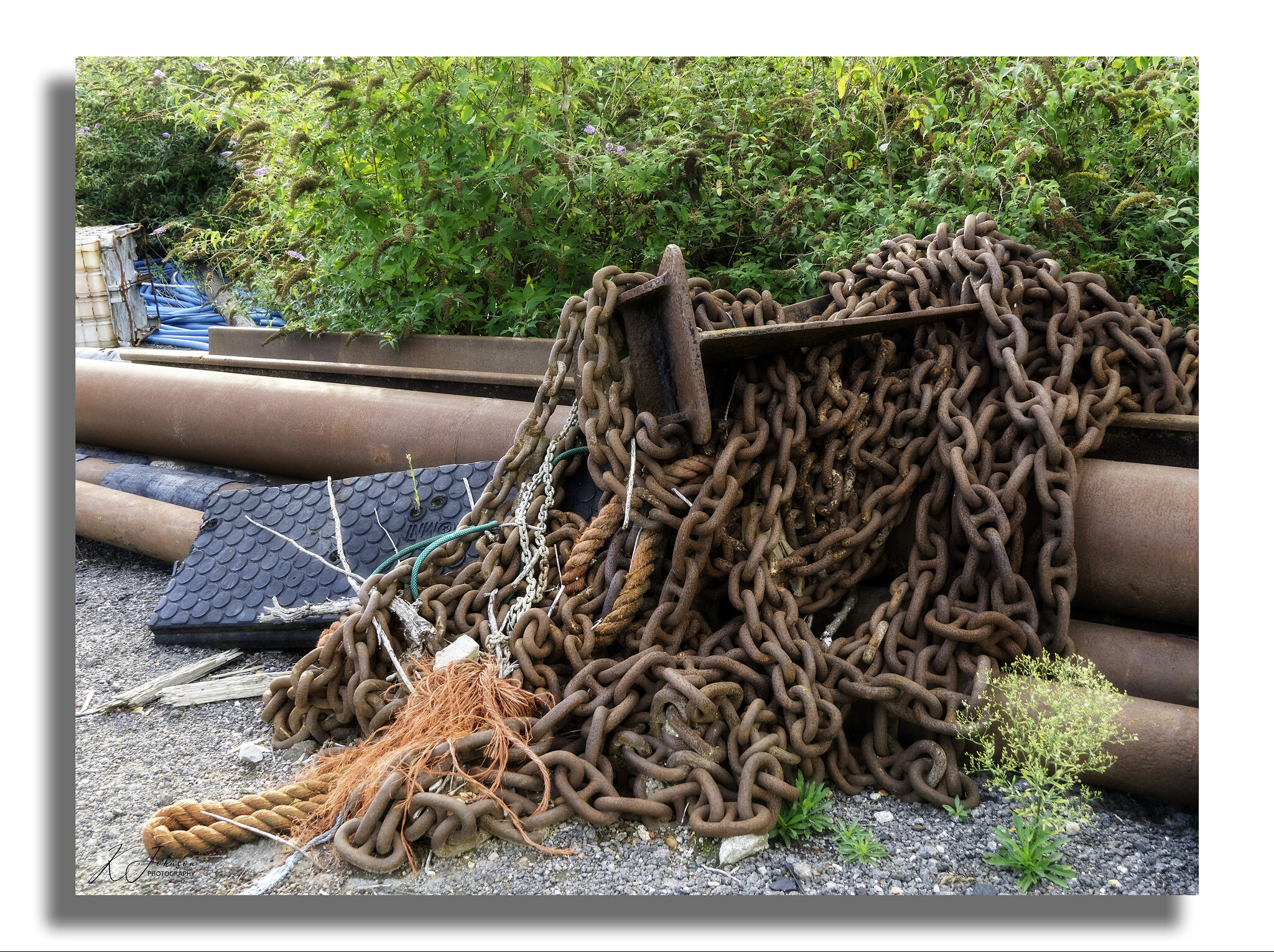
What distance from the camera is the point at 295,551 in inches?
124

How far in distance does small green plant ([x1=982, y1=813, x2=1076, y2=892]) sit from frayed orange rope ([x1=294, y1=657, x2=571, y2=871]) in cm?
102

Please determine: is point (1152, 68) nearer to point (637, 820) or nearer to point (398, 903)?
point (637, 820)

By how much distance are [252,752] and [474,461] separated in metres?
1.41

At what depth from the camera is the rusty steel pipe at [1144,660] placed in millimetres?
2293

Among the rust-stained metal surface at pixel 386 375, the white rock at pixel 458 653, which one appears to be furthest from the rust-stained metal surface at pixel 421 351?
the white rock at pixel 458 653

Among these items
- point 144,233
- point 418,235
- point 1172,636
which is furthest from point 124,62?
point 1172,636

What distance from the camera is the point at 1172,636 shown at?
7.88 feet

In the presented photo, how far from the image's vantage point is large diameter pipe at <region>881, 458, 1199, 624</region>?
233 centimetres

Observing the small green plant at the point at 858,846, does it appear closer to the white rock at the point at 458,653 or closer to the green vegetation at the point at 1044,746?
the green vegetation at the point at 1044,746

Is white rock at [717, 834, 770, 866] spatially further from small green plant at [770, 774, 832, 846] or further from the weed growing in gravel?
the weed growing in gravel

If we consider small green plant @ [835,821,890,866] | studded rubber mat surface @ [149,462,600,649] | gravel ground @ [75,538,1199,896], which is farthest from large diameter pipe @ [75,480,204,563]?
small green plant @ [835,821,890,866]

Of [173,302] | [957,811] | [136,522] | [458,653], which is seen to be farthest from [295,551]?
[173,302]

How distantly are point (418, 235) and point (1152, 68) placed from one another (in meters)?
3.50

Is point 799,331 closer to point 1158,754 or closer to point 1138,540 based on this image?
point 1138,540
